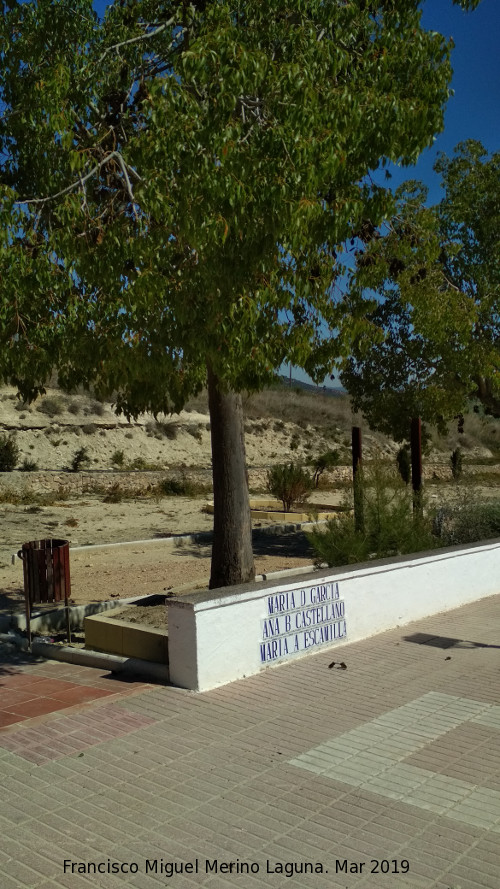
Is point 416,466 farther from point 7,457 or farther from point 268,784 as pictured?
point 7,457

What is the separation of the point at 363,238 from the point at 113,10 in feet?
11.4

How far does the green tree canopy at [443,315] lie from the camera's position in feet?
36.0

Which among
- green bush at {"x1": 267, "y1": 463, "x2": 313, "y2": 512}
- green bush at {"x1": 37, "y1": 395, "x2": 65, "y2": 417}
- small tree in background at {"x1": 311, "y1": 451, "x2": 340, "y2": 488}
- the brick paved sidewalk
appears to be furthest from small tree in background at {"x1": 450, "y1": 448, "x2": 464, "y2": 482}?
the brick paved sidewalk

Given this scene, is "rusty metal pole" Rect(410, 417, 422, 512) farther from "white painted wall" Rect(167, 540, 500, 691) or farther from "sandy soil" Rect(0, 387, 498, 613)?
"sandy soil" Rect(0, 387, 498, 613)

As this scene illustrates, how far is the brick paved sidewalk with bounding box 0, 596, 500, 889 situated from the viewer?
3688 millimetres

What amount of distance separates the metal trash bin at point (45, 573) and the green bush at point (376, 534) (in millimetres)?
4002

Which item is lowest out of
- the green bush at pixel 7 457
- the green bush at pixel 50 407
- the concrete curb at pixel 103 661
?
the concrete curb at pixel 103 661

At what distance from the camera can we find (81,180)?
673cm

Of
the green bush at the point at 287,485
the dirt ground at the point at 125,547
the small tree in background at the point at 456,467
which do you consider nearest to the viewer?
the dirt ground at the point at 125,547

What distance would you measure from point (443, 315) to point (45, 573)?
6.38m

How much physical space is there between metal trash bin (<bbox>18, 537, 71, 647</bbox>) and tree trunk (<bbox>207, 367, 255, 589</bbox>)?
1.77 metres

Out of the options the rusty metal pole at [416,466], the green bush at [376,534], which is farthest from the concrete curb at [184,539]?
the green bush at [376,534]

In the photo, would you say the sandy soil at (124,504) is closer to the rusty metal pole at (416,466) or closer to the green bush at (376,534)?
the green bush at (376,534)

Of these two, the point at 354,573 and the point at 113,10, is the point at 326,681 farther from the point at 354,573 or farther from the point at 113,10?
the point at 113,10
